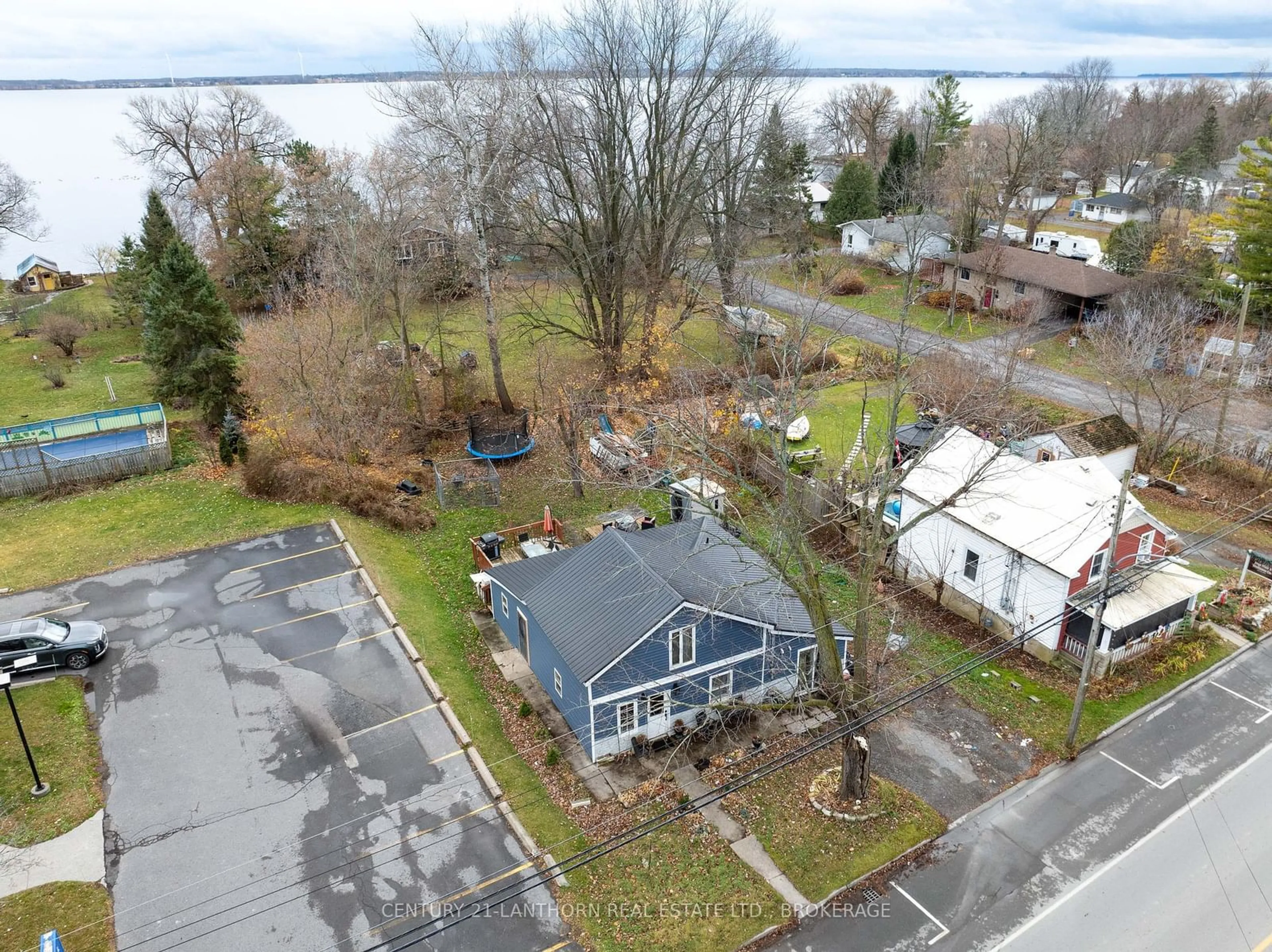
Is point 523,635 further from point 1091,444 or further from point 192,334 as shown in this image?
point 192,334

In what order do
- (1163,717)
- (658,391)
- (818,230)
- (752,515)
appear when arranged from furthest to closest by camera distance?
(818,230) < (658,391) < (752,515) < (1163,717)

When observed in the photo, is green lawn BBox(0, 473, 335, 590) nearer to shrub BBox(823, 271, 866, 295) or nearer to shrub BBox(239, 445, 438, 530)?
shrub BBox(239, 445, 438, 530)

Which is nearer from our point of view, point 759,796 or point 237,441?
point 759,796

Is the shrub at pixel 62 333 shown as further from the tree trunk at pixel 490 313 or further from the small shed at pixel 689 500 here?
the small shed at pixel 689 500

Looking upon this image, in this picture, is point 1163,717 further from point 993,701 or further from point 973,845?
point 973,845

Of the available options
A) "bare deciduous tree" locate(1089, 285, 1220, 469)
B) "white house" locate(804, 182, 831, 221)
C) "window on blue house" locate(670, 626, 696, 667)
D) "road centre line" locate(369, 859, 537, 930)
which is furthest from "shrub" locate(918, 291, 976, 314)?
"road centre line" locate(369, 859, 537, 930)

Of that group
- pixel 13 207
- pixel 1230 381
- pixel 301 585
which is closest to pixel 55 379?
pixel 301 585

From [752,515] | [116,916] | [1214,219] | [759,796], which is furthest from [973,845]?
[1214,219]
